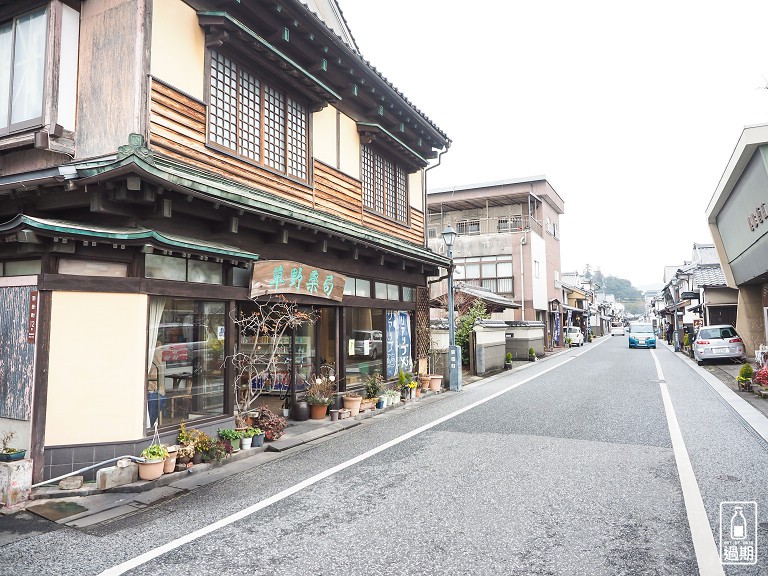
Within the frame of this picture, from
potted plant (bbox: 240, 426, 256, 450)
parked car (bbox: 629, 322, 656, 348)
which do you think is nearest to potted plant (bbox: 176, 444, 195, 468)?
potted plant (bbox: 240, 426, 256, 450)

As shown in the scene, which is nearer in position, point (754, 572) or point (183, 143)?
point (754, 572)

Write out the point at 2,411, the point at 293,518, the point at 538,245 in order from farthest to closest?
the point at 538,245, the point at 2,411, the point at 293,518

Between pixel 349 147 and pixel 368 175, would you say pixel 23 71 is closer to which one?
pixel 349 147

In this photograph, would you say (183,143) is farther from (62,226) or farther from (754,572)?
(754,572)

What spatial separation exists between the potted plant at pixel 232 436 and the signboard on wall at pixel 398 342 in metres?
7.34

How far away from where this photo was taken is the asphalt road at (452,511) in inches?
181

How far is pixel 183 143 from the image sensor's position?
8.56 metres

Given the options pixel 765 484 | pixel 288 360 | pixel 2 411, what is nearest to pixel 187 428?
pixel 2 411

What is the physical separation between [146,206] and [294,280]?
3693 millimetres

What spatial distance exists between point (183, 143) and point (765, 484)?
33.3 feet

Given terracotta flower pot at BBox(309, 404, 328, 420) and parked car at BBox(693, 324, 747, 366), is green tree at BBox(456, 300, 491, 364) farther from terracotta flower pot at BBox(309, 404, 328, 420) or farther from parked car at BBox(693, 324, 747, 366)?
terracotta flower pot at BBox(309, 404, 328, 420)

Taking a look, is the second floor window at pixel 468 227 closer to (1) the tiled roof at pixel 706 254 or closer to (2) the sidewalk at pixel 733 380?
(1) the tiled roof at pixel 706 254

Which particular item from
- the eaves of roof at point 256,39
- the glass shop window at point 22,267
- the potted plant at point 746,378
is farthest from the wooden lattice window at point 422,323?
the glass shop window at point 22,267

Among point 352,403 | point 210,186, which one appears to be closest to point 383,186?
point 352,403
